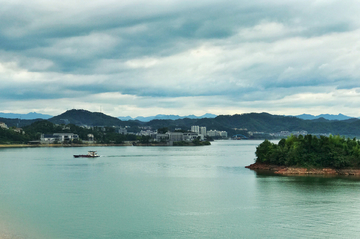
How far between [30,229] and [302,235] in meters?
12.1

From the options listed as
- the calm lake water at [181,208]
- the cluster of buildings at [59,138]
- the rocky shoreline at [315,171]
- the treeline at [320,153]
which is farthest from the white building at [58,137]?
the rocky shoreline at [315,171]

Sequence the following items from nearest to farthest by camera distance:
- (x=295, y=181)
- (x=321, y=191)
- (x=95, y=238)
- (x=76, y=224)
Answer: (x=95, y=238) → (x=76, y=224) → (x=321, y=191) → (x=295, y=181)

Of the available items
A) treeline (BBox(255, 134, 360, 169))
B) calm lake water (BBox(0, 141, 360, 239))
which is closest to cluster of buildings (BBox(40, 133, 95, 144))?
calm lake water (BBox(0, 141, 360, 239))

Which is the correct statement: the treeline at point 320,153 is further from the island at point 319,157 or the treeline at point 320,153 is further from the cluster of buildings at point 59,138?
the cluster of buildings at point 59,138

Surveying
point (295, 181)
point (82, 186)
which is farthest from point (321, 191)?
point (82, 186)

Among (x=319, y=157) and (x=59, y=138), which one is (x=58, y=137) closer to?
(x=59, y=138)

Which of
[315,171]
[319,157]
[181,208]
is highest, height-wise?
[319,157]

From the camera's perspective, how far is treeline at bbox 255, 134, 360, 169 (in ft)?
115

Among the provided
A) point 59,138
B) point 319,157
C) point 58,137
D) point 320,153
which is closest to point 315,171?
point 319,157

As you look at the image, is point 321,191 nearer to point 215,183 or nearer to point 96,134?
point 215,183

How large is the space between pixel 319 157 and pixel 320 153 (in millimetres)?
423

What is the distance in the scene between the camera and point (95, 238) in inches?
601

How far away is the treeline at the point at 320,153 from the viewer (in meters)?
35.2

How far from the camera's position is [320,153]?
36.1 meters
